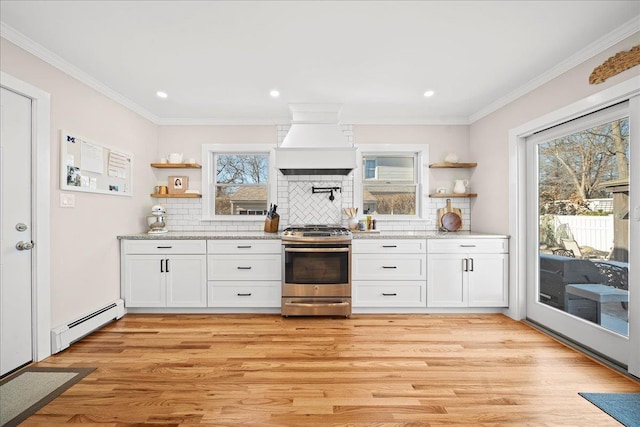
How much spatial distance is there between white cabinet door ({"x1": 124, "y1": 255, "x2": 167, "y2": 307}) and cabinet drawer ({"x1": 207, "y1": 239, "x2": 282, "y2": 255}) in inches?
23.1

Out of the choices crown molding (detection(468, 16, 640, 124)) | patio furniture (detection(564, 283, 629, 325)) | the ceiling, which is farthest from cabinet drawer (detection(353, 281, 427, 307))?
crown molding (detection(468, 16, 640, 124))

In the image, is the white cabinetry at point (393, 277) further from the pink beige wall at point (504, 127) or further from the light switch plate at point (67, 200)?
the light switch plate at point (67, 200)

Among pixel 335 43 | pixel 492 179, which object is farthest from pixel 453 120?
pixel 335 43

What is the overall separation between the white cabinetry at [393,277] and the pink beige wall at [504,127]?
Result: 3.37 feet

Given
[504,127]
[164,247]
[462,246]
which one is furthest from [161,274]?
[504,127]

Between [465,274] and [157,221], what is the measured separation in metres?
3.69

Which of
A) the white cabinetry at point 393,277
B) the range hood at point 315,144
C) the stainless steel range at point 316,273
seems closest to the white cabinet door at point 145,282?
the stainless steel range at point 316,273

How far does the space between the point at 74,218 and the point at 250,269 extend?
1.71 metres

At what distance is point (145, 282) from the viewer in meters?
3.49

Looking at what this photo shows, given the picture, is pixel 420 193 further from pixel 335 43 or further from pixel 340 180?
pixel 335 43

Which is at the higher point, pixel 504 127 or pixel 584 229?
pixel 504 127

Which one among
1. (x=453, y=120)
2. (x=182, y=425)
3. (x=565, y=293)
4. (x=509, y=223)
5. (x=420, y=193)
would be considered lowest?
(x=182, y=425)

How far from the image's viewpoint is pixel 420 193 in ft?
14.0

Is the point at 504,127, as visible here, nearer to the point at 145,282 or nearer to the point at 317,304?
the point at 317,304
